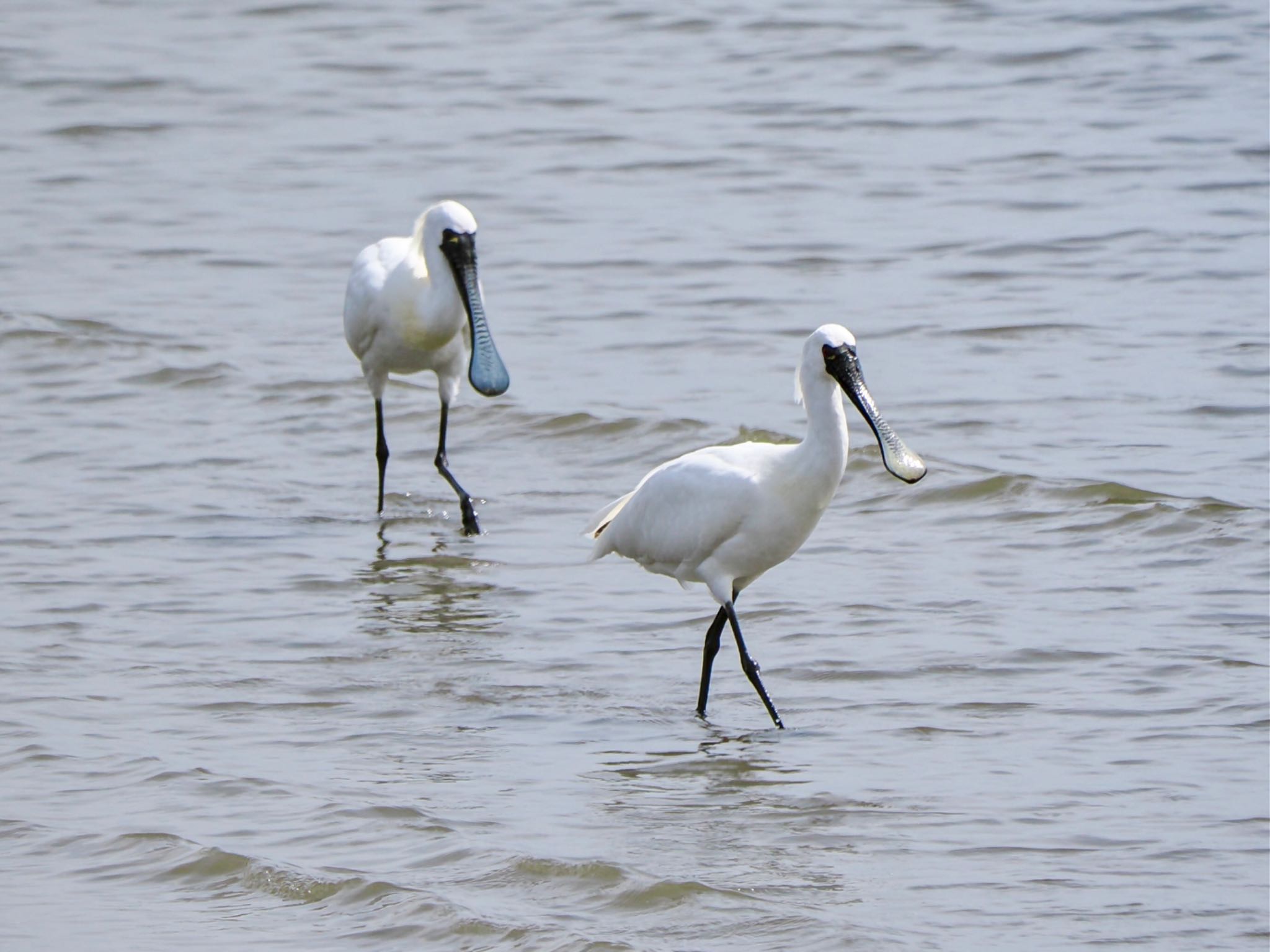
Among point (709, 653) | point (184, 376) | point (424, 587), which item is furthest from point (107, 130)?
point (709, 653)

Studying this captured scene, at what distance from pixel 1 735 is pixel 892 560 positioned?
3738mm

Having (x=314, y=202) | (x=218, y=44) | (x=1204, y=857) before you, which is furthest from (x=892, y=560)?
(x=218, y=44)

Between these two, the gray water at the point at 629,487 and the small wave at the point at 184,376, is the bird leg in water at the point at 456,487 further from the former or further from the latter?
the small wave at the point at 184,376

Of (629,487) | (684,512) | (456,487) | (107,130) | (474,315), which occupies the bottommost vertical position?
(629,487)

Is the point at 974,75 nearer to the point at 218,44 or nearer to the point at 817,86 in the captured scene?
the point at 817,86

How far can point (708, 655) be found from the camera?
24.9 feet

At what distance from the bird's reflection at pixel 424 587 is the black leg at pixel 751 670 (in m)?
1.42

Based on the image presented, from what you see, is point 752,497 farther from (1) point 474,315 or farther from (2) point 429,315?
(2) point 429,315

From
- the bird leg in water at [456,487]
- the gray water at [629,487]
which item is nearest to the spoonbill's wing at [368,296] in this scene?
the bird leg in water at [456,487]

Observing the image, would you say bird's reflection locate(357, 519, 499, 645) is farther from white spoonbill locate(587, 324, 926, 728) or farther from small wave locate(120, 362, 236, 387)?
small wave locate(120, 362, 236, 387)

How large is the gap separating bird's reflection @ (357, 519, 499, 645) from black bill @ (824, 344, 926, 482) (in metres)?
1.78

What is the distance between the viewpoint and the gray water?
616 cm

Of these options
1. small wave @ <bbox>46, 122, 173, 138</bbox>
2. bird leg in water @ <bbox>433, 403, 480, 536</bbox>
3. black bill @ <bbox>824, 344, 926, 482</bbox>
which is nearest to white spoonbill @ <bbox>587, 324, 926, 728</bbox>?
black bill @ <bbox>824, 344, 926, 482</bbox>

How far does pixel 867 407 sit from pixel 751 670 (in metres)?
0.92
